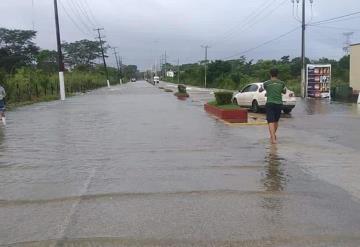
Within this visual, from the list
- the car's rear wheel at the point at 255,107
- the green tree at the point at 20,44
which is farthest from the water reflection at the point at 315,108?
the green tree at the point at 20,44

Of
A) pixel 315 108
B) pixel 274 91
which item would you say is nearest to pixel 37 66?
pixel 315 108

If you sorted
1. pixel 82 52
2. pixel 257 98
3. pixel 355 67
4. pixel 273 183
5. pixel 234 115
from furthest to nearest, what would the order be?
pixel 82 52 → pixel 355 67 → pixel 257 98 → pixel 234 115 → pixel 273 183

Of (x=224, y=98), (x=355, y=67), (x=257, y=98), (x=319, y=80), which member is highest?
(x=355, y=67)

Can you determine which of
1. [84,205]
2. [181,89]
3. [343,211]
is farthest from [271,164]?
[181,89]

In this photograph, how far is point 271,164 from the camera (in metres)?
9.91

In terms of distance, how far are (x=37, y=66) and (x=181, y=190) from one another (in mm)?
80413

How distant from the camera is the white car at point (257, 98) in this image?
2330 centimetres

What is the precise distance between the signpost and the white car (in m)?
14.4

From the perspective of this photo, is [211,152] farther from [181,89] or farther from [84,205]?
[181,89]

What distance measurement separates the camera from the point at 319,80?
128 feet

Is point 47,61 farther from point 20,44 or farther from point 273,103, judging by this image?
point 273,103

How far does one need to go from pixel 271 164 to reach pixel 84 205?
4133mm

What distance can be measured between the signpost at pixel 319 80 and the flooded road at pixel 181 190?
81.3 feet

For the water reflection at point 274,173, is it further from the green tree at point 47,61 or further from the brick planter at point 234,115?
the green tree at point 47,61
